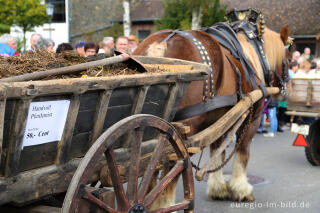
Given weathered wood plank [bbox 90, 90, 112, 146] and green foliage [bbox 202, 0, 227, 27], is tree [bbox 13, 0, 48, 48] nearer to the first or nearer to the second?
green foliage [bbox 202, 0, 227, 27]

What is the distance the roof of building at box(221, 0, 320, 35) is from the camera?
22.0m

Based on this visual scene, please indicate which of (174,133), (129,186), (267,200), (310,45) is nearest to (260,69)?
(267,200)

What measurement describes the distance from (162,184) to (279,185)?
3377mm

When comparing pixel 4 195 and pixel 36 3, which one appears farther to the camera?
pixel 36 3

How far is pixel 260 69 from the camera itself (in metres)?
5.30

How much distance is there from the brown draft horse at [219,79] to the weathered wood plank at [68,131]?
154 centimetres

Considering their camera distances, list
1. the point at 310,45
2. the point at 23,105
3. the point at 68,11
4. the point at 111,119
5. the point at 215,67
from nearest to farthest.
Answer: the point at 23,105 → the point at 111,119 → the point at 215,67 → the point at 310,45 → the point at 68,11

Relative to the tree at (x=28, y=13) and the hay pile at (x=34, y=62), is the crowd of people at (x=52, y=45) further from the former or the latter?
the tree at (x=28, y=13)

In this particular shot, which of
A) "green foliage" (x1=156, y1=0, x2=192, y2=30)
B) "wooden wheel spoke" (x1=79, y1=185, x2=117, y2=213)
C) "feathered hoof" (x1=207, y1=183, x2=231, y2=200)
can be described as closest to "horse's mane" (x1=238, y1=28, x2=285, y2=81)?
"feathered hoof" (x1=207, y1=183, x2=231, y2=200)

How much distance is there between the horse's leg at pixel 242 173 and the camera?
5090 millimetres

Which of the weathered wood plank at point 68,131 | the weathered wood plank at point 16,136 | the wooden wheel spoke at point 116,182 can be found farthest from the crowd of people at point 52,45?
the weathered wood plank at point 16,136

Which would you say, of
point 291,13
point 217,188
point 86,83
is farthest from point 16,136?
point 291,13

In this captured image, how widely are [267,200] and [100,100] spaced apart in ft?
10.6

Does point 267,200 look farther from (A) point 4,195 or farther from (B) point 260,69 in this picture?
(A) point 4,195
